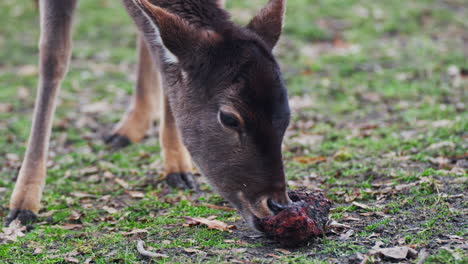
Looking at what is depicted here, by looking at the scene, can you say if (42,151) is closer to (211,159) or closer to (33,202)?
(33,202)

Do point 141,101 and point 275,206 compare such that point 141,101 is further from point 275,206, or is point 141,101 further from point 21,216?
point 275,206

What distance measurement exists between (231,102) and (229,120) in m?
0.13

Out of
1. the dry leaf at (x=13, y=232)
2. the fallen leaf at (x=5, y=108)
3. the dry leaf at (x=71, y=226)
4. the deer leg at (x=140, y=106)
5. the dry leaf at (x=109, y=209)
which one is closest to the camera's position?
the dry leaf at (x=13, y=232)

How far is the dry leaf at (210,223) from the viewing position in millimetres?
4508

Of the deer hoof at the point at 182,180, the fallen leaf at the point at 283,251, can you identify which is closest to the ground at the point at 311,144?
the fallen leaf at the point at 283,251

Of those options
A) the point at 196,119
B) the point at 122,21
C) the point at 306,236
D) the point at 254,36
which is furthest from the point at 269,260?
the point at 122,21

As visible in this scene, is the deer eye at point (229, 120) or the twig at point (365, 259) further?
the deer eye at point (229, 120)

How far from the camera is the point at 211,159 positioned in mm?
4594

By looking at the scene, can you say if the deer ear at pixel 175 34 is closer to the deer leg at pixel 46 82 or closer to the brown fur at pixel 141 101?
the deer leg at pixel 46 82

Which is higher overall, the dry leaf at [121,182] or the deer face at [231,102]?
the deer face at [231,102]

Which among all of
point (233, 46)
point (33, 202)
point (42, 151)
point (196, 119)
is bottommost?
point (33, 202)

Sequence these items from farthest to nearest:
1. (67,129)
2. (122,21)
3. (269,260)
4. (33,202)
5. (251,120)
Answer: (122,21)
(67,129)
(33,202)
(251,120)
(269,260)

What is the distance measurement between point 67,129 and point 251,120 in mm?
4548

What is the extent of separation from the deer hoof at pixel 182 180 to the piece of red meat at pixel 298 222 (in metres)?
1.73
